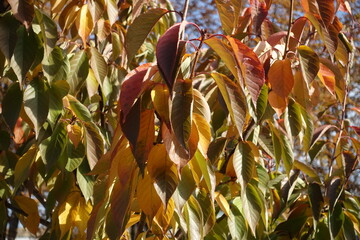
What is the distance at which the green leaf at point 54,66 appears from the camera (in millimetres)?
1332

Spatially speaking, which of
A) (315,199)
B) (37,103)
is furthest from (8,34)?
(315,199)

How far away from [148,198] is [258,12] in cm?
63

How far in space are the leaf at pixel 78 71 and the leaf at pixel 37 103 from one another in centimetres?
21

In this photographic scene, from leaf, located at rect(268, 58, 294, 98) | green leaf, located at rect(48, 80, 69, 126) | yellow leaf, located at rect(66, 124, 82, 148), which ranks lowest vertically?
yellow leaf, located at rect(66, 124, 82, 148)

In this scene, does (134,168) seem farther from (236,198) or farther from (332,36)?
(236,198)

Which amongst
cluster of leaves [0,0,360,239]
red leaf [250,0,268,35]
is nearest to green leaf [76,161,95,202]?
cluster of leaves [0,0,360,239]

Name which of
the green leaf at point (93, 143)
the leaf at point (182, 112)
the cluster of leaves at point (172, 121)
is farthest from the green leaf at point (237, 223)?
the leaf at point (182, 112)

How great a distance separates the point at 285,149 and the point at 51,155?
1.83 feet

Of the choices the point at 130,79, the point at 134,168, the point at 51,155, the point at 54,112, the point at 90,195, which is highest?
the point at 130,79

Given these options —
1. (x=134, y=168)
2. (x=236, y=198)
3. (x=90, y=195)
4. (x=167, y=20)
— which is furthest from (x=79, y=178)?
(x=167, y=20)

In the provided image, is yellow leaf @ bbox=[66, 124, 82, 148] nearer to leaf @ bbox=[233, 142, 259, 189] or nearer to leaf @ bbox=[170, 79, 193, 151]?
leaf @ bbox=[233, 142, 259, 189]

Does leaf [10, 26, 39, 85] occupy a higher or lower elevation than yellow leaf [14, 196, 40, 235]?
higher

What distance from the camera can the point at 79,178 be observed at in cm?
156

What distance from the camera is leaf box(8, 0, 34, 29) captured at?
3.59 feet
